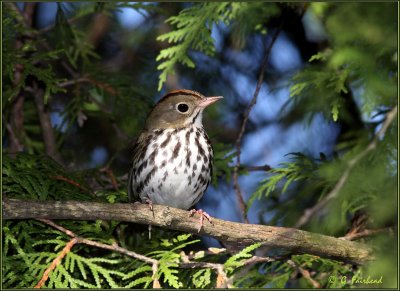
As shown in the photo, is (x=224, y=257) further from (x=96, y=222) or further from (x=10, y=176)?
(x=10, y=176)

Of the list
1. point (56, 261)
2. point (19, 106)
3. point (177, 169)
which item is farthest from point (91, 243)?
point (19, 106)

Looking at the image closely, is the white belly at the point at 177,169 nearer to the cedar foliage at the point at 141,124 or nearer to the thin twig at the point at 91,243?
the cedar foliage at the point at 141,124

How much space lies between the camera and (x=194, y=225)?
329 centimetres

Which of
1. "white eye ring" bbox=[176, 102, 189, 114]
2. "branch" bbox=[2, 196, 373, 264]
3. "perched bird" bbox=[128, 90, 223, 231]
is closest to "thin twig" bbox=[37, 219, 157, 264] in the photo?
"branch" bbox=[2, 196, 373, 264]

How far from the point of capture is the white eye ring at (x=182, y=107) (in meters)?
4.14

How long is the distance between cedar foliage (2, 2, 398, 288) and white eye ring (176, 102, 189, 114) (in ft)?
0.96

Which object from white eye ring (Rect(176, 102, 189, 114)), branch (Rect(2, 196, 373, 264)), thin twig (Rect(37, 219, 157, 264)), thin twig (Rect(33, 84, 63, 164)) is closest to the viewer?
branch (Rect(2, 196, 373, 264))

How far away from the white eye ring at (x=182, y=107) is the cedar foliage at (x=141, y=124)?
0.96 feet

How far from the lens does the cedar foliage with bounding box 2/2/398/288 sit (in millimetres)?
2926

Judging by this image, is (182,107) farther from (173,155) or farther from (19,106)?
(19,106)

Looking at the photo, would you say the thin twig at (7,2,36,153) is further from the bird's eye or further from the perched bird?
the bird's eye

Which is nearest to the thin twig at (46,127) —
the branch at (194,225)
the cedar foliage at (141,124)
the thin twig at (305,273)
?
the cedar foliage at (141,124)

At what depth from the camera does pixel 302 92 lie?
3.83m

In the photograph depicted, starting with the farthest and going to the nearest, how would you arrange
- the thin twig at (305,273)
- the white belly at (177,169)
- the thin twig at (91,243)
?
the white belly at (177,169) → the thin twig at (305,273) → the thin twig at (91,243)
